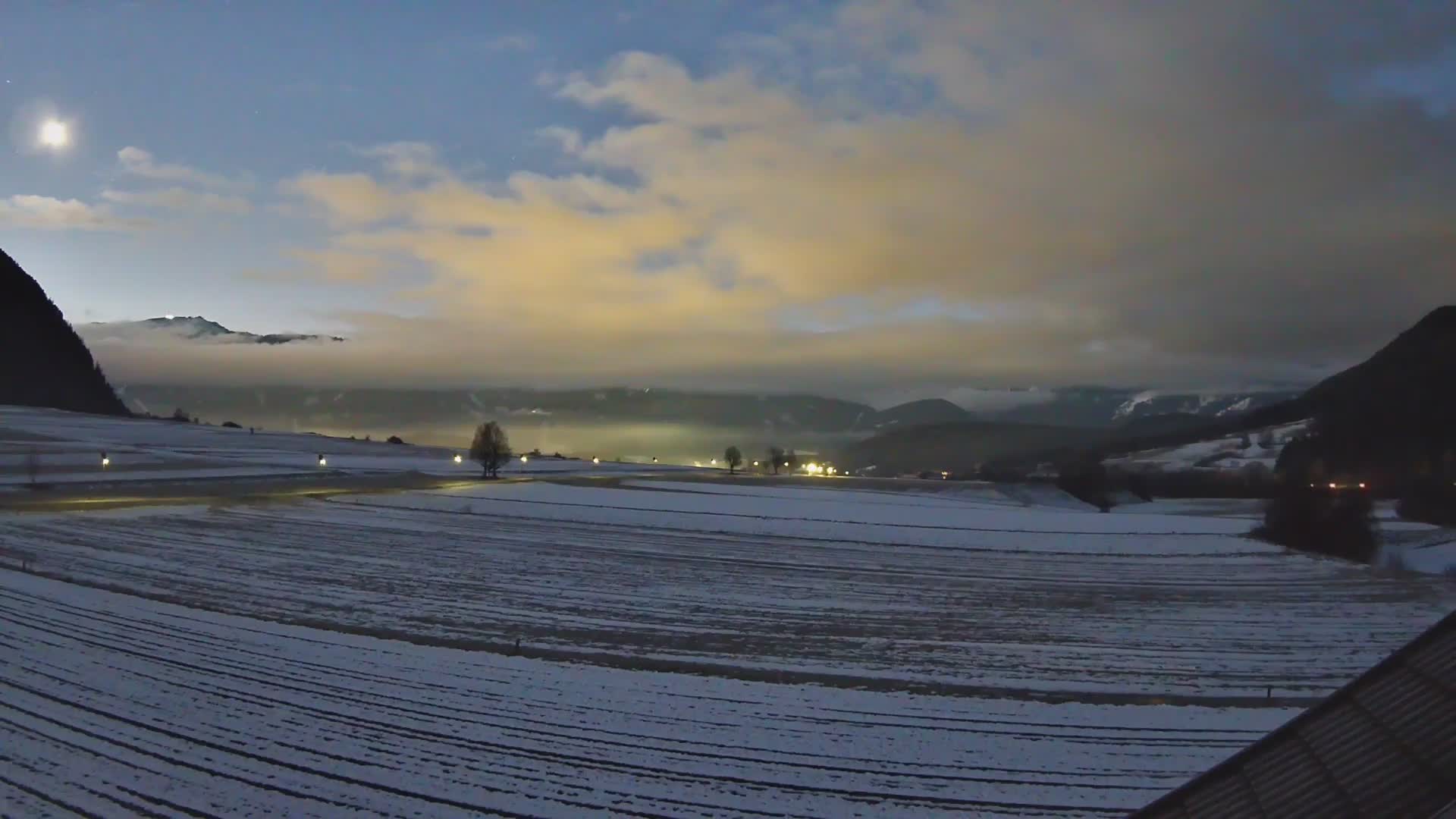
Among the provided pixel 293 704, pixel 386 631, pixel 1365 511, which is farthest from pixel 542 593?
pixel 1365 511

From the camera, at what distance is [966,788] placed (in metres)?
15.3

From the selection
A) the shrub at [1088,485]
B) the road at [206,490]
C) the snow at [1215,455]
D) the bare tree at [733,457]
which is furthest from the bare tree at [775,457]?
the road at [206,490]

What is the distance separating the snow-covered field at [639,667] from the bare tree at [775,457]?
115060 millimetres

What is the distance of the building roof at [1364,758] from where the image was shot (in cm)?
603

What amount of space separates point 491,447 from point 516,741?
284 ft

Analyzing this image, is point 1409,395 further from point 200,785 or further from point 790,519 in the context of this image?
point 200,785

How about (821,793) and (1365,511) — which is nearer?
(821,793)

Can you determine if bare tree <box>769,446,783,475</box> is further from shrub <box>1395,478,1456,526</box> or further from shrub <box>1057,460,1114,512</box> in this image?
shrub <box>1395,478,1456,526</box>

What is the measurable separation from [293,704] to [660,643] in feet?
33.8

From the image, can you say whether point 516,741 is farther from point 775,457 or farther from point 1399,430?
point 775,457

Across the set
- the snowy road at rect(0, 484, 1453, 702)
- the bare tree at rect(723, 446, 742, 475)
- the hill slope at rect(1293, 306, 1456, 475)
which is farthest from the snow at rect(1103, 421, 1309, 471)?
the snowy road at rect(0, 484, 1453, 702)

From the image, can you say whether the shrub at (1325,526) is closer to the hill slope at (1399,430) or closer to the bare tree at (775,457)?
the hill slope at (1399,430)

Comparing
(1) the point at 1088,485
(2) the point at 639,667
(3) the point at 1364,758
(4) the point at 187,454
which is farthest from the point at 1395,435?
(4) the point at 187,454

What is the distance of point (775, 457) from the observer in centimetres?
17388
